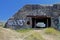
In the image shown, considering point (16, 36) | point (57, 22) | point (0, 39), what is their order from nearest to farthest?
point (0, 39) < point (16, 36) < point (57, 22)

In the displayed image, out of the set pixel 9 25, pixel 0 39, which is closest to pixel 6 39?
pixel 0 39

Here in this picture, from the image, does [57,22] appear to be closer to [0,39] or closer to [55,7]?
[55,7]

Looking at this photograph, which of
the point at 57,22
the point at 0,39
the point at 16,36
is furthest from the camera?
the point at 57,22

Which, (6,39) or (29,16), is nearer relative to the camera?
(6,39)

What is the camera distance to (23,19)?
1364 inches

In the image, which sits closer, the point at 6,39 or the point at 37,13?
the point at 6,39

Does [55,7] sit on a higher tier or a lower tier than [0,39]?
higher

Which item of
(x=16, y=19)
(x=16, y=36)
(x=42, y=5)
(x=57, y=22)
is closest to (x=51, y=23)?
(x=57, y=22)

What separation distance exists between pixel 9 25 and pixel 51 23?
6355 millimetres

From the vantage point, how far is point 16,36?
65.3 ft

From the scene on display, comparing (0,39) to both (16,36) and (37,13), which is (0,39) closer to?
(16,36)

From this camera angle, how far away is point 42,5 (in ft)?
115

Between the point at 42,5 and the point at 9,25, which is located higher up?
the point at 42,5

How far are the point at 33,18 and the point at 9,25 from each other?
413 cm
